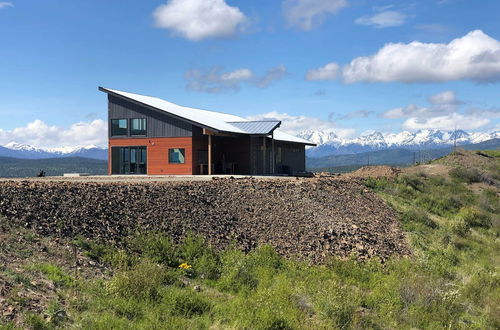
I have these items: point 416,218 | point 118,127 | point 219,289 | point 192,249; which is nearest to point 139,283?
point 219,289

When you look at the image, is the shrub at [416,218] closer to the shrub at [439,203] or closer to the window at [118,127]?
the shrub at [439,203]

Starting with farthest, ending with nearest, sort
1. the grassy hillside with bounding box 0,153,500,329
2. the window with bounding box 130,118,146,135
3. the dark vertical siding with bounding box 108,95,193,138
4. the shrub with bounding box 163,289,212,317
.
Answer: the window with bounding box 130,118,146,135 < the dark vertical siding with bounding box 108,95,193,138 < the shrub with bounding box 163,289,212,317 < the grassy hillside with bounding box 0,153,500,329

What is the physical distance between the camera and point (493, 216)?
91.1ft

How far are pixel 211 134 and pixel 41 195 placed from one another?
1775cm

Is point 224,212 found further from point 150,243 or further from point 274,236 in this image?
point 150,243

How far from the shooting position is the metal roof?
33719 mm

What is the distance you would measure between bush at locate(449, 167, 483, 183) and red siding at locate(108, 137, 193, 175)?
880 inches

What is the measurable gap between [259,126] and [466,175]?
18.1 m

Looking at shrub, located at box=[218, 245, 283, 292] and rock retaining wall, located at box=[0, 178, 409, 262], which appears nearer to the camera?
shrub, located at box=[218, 245, 283, 292]

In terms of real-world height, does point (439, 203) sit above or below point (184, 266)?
above

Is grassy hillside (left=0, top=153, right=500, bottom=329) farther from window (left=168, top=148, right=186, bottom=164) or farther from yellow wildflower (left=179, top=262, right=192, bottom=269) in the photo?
window (left=168, top=148, right=186, bottom=164)

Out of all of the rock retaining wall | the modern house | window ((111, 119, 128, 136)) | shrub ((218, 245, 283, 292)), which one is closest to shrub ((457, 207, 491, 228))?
the rock retaining wall

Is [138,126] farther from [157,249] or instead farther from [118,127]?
[157,249]

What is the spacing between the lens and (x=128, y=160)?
112ft
